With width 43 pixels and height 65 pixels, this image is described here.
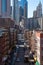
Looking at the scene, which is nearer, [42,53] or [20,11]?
[42,53]

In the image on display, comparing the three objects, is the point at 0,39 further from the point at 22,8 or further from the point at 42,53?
the point at 22,8

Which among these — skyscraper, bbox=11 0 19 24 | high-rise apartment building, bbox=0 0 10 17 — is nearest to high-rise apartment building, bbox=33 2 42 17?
high-rise apartment building, bbox=0 0 10 17

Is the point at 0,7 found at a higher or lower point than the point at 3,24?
higher

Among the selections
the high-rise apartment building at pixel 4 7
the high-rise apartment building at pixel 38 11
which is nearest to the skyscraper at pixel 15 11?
the high-rise apartment building at pixel 4 7

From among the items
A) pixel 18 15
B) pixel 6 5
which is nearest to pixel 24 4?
pixel 18 15

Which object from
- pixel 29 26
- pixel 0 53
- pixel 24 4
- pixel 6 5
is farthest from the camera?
pixel 24 4

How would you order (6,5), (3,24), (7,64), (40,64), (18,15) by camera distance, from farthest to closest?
1. (18,15)
2. (6,5)
3. (3,24)
4. (7,64)
5. (40,64)

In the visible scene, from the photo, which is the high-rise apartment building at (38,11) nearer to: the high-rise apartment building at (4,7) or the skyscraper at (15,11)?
the high-rise apartment building at (4,7)

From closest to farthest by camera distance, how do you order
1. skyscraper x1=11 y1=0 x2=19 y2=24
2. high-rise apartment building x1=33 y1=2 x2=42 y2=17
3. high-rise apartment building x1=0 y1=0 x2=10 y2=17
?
high-rise apartment building x1=33 y1=2 x2=42 y2=17
high-rise apartment building x1=0 y1=0 x2=10 y2=17
skyscraper x1=11 y1=0 x2=19 y2=24

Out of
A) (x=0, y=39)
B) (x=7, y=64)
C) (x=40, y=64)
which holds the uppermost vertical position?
(x=0, y=39)

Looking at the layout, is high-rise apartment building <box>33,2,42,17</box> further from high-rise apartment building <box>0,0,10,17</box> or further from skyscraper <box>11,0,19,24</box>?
skyscraper <box>11,0,19,24</box>

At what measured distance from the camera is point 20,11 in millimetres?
47312

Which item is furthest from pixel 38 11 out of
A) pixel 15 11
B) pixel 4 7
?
pixel 15 11

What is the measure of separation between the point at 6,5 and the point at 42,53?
30808 mm
